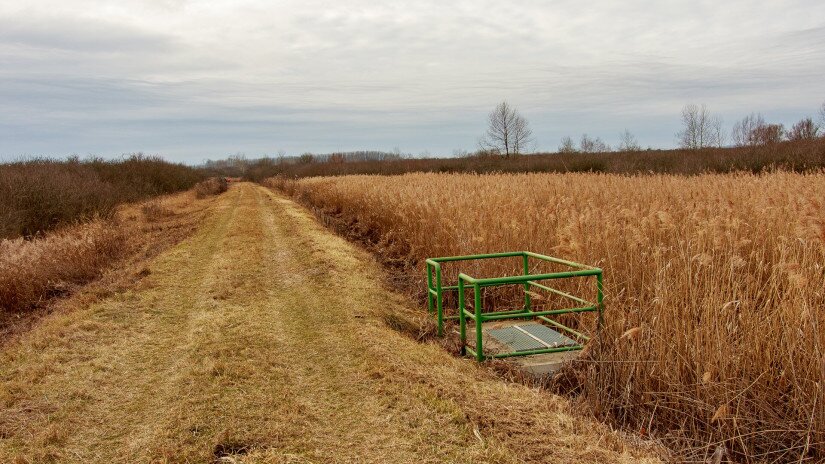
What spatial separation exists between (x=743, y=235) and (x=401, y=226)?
316 inches

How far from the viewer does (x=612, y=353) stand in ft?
15.9

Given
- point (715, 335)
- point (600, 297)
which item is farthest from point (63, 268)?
point (715, 335)

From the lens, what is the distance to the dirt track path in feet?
13.5

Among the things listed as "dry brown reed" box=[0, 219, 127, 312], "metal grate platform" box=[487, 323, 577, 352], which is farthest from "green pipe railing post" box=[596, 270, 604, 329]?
"dry brown reed" box=[0, 219, 127, 312]

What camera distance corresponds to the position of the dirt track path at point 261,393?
4105 mm


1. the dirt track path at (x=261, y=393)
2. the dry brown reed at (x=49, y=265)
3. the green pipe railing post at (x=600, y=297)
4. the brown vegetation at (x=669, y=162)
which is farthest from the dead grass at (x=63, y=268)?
the brown vegetation at (x=669, y=162)

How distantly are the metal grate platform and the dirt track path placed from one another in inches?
23.9

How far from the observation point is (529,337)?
6.22 m

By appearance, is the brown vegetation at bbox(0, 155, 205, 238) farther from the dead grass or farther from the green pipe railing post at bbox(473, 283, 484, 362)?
the green pipe railing post at bbox(473, 283, 484, 362)

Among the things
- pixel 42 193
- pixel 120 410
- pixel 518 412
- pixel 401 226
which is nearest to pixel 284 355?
pixel 120 410

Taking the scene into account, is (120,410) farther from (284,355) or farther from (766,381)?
(766,381)

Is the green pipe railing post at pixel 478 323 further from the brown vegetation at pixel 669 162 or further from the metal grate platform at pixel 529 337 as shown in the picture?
the brown vegetation at pixel 669 162

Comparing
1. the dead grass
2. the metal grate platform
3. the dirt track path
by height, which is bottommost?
the dirt track path

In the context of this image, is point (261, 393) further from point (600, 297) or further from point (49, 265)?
point (49, 265)
